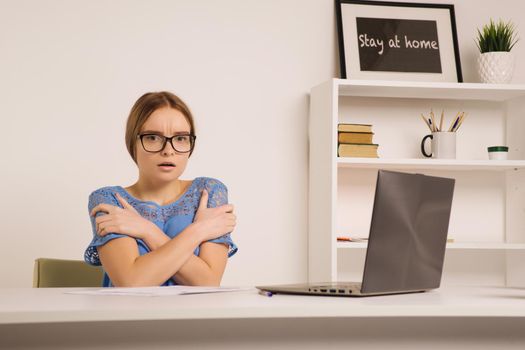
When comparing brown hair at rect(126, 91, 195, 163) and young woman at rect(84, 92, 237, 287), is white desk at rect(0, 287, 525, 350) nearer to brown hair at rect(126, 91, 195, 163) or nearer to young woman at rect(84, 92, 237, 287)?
young woman at rect(84, 92, 237, 287)

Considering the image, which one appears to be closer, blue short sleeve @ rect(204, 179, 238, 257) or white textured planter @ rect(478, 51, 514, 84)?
blue short sleeve @ rect(204, 179, 238, 257)

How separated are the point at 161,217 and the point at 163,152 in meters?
0.22

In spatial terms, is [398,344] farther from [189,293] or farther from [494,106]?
[494,106]

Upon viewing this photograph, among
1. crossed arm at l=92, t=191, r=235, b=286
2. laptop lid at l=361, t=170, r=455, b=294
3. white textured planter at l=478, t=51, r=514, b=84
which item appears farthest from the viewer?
white textured planter at l=478, t=51, r=514, b=84

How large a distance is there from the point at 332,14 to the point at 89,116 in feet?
4.34

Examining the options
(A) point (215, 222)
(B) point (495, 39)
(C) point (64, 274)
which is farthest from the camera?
(B) point (495, 39)

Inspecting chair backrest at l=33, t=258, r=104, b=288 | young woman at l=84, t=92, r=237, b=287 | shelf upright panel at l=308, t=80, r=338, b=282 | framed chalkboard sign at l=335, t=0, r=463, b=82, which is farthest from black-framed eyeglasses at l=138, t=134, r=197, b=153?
framed chalkboard sign at l=335, t=0, r=463, b=82

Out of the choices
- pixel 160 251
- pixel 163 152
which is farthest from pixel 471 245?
pixel 160 251

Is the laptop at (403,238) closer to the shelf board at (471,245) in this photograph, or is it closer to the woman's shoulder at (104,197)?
the woman's shoulder at (104,197)

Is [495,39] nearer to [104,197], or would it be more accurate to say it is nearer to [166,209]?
[166,209]

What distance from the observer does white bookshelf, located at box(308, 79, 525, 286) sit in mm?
3842

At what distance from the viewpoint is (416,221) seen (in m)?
1.70

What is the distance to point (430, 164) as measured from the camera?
377 cm

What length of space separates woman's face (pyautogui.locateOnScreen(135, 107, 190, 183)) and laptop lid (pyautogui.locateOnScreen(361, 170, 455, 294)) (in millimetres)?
799
